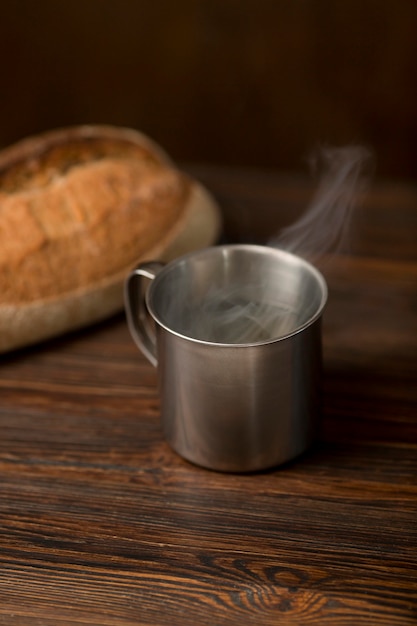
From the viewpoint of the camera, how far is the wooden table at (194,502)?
84cm

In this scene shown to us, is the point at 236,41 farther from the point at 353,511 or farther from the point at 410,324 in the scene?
the point at 353,511

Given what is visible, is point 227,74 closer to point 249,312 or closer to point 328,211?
point 328,211

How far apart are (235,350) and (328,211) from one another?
427mm

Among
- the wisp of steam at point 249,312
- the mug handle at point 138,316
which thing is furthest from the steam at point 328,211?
the mug handle at point 138,316

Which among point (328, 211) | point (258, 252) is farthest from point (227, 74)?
point (258, 252)

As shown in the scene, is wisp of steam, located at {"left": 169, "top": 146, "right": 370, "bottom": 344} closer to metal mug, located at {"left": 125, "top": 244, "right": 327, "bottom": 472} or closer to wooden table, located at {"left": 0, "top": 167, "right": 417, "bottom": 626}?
metal mug, located at {"left": 125, "top": 244, "right": 327, "bottom": 472}

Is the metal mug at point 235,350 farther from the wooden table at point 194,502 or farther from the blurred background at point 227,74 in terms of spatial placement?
the blurred background at point 227,74

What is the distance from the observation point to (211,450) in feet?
3.18

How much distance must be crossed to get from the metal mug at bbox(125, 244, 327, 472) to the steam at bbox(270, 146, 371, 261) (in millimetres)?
152

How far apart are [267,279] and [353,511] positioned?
0.30 meters

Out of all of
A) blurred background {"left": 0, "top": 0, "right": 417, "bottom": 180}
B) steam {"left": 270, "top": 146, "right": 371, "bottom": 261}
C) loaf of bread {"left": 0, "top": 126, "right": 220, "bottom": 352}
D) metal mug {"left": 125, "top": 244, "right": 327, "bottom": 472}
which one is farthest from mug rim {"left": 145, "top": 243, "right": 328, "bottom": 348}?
blurred background {"left": 0, "top": 0, "right": 417, "bottom": 180}

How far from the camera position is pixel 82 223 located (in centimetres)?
128

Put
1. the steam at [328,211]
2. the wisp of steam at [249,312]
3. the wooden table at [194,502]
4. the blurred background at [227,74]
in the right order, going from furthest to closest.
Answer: the blurred background at [227,74] < the steam at [328,211] < the wisp of steam at [249,312] < the wooden table at [194,502]

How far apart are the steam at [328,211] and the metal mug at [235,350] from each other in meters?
0.15
